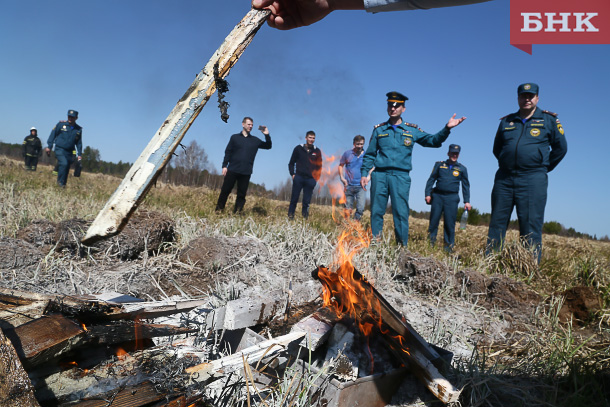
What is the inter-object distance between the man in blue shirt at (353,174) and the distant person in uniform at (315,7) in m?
5.82

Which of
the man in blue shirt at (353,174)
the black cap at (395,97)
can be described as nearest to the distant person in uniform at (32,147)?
the man in blue shirt at (353,174)

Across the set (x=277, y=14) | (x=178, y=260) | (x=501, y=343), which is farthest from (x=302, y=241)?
(x=277, y=14)

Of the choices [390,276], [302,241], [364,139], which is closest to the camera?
[390,276]

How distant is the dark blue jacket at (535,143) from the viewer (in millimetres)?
5918

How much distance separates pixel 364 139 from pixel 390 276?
4444 millimetres

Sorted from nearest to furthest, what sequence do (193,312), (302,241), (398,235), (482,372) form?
(482,372) < (193,312) < (302,241) < (398,235)

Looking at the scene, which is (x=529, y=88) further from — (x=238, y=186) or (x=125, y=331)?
(x=125, y=331)

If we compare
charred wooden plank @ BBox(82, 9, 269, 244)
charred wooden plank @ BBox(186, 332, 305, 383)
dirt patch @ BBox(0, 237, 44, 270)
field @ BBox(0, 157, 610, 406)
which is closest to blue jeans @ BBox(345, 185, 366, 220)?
field @ BBox(0, 157, 610, 406)

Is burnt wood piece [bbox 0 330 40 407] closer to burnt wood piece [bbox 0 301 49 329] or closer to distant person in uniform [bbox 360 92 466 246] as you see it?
burnt wood piece [bbox 0 301 49 329]

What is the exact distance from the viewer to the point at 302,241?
16.8 ft

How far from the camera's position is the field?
2506mm

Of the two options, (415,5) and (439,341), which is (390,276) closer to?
(439,341)

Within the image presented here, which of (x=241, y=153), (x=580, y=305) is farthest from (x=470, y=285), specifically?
(x=241, y=153)

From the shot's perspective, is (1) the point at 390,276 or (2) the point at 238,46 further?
(1) the point at 390,276
